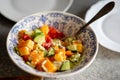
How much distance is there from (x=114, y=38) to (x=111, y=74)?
5.4 inches

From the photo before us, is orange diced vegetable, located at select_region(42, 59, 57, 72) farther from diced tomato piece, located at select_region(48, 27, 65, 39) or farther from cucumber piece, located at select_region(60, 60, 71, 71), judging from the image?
diced tomato piece, located at select_region(48, 27, 65, 39)

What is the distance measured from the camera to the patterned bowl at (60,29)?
74 centimetres

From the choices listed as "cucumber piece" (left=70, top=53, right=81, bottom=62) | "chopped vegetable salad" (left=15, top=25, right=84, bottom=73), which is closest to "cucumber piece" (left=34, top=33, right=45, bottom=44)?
"chopped vegetable salad" (left=15, top=25, right=84, bottom=73)

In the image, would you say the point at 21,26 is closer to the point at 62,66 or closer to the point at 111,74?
the point at 62,66

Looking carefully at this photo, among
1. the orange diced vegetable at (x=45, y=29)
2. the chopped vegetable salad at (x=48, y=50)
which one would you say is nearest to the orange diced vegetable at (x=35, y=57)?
the chopped vegetable salad at (x=48, y=50)

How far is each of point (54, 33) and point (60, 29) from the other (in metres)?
0.04

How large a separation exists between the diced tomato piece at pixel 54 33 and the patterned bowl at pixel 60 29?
0.07 ft

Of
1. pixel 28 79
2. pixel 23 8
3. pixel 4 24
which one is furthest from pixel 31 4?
pixel 28 79

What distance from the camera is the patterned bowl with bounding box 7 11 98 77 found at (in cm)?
74

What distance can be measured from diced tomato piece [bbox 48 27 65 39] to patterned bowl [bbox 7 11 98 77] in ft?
0.07

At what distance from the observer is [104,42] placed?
33.9 inches

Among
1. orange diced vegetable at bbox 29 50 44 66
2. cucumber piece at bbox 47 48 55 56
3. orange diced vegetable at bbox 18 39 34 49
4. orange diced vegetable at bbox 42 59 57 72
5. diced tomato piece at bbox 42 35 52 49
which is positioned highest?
diced tomato piece at bbox 42 35 52 49

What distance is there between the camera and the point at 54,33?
2.78ft

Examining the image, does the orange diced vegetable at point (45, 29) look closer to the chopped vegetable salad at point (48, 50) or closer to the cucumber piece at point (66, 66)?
the chopped vegetable salad at point (48, 50)
